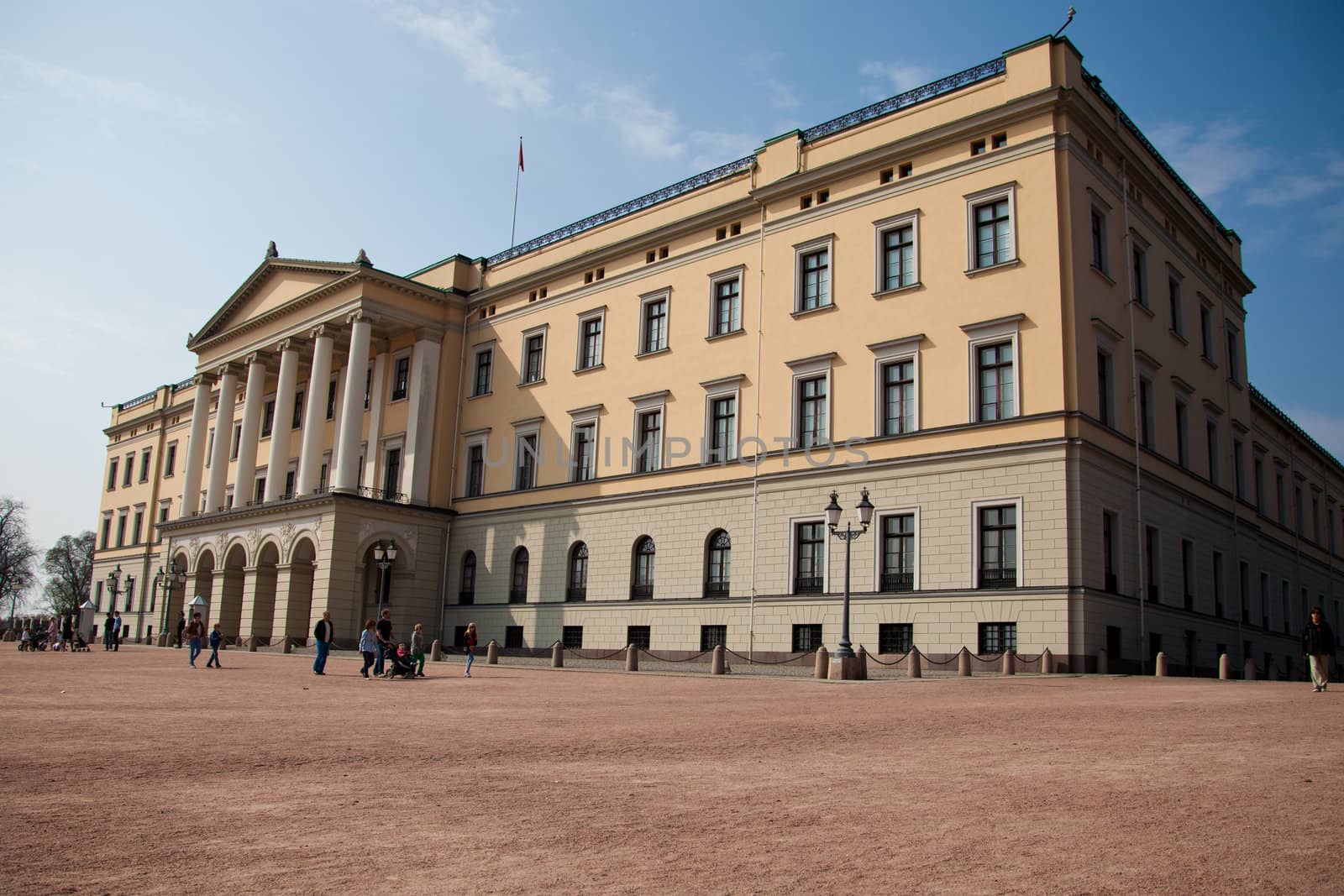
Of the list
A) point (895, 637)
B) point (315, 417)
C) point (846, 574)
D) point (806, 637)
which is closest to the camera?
point (846, 574)

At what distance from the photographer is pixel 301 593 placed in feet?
151

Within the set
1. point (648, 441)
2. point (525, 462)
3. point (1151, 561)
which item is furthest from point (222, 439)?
point (1151, 561)

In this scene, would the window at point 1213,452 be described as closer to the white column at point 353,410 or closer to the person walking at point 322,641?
the person walking at point 322,641

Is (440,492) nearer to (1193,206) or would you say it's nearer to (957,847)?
(1193,206)

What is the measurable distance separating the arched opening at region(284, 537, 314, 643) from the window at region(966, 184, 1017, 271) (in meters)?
28.9

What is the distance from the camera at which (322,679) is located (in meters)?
24.4

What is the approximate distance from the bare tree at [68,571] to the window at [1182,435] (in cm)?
10843

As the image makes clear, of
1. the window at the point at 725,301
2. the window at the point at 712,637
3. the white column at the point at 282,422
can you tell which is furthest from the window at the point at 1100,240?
the white column at the point at 282,422

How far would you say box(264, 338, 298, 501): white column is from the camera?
4869cm

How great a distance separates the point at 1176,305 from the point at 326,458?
38004 mm

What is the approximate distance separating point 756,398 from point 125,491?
58.8m

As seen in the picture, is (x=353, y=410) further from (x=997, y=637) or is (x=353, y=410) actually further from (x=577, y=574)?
(x=997, y=637)

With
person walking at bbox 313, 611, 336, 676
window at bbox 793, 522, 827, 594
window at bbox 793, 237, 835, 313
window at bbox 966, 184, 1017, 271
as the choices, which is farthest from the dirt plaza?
window at bbox 793, 237, 835, 313

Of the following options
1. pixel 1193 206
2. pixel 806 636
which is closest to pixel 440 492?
pixel 806 636
